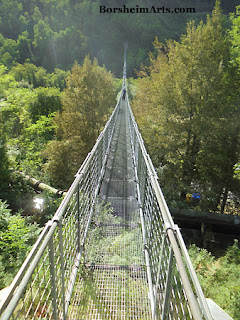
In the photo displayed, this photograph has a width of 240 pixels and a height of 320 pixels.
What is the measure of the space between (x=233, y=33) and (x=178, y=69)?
290 centimetres

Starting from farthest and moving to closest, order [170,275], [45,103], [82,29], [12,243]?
[82,29]
[45,103]
[12,243]
[170,275]

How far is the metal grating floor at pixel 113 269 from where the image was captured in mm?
1841

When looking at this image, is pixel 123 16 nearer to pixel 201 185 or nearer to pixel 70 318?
pixel 201 185

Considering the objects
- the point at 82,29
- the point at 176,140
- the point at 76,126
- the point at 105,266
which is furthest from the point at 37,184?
the point at 82,29

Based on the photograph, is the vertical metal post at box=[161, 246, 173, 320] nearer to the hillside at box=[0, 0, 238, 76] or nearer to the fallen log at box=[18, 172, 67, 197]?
the fallen log at box=[18, 172, 67, 197]

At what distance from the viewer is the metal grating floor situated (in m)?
1.84

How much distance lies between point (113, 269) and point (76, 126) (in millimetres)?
9351

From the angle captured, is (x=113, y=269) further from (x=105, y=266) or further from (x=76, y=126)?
(x=76, y=126)

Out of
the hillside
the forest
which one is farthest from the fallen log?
the hillside

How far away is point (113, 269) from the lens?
2264mm

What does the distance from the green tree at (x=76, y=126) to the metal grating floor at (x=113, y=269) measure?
715cm

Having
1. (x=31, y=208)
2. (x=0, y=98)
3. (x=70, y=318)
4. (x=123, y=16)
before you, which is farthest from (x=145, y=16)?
(x=70, y=318)

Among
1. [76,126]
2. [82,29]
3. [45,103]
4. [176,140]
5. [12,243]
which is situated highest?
[82,29]

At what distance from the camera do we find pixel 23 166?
414 inches
